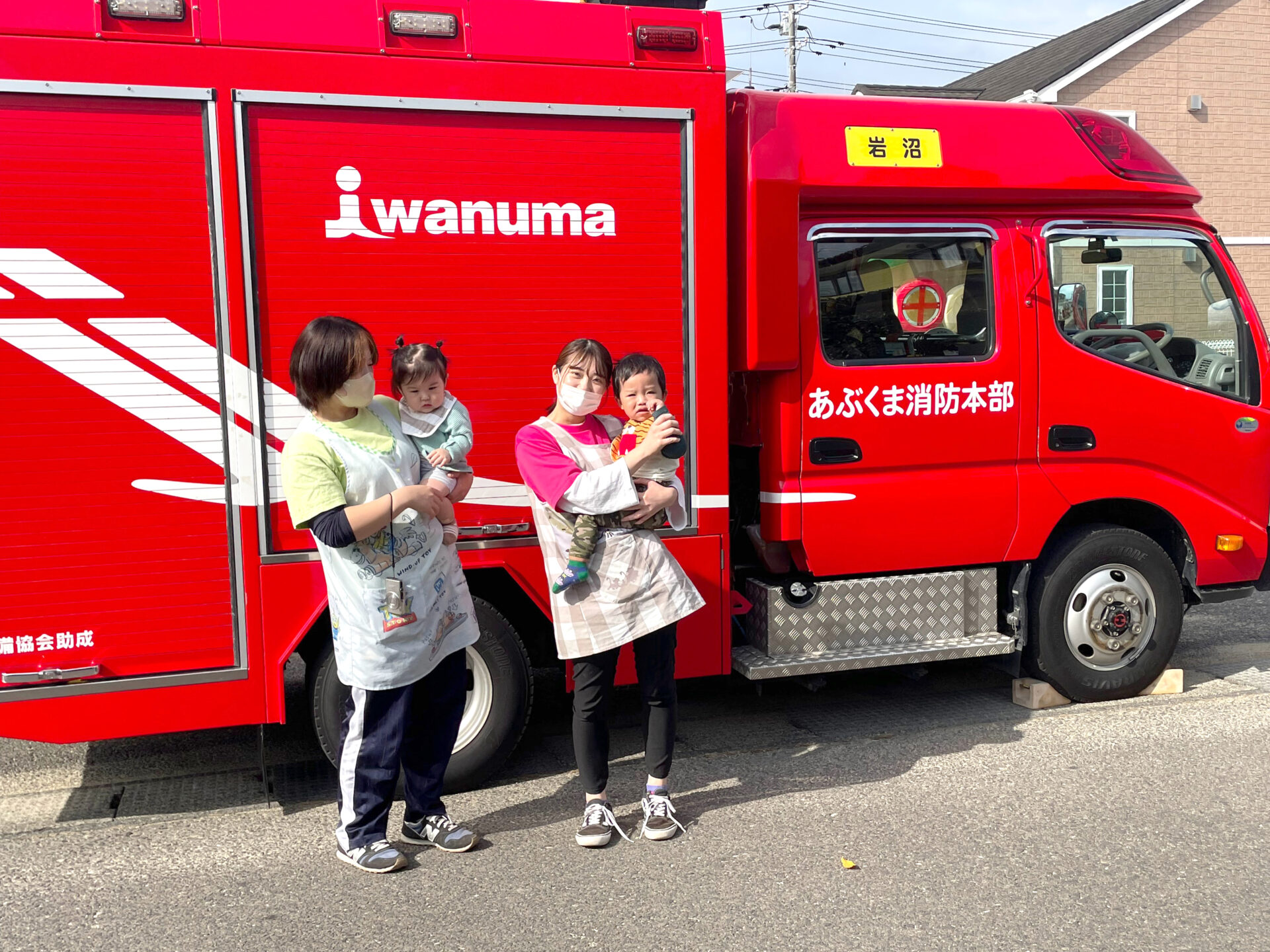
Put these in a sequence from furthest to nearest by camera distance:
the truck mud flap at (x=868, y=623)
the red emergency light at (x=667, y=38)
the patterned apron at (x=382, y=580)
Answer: the truck mud flap at (x=868, y=623)
the red emergency light at (x=667, y=38)
the patterned apron at (x=382, y=580)

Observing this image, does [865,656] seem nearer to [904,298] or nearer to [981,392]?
[981,392]

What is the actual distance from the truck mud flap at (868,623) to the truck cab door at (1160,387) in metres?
0.70

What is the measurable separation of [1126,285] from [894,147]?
1.38m

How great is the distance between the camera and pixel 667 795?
13.0 ft

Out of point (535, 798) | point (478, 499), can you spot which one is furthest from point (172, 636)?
point (535, 798)

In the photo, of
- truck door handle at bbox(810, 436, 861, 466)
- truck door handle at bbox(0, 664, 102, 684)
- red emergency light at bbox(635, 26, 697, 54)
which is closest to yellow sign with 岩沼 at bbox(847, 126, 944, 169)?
red emergency light at bbox(635, 26, 697, 54)

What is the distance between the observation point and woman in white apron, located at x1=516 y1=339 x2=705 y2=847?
365 cm

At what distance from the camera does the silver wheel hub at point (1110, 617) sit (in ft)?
17.1

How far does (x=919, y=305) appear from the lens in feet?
16.0

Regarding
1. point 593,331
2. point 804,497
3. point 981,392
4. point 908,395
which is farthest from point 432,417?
point 981,392

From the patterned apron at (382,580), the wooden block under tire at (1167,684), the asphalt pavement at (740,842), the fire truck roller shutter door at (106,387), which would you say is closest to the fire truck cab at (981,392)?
the wooden block under tire at (1167,684)

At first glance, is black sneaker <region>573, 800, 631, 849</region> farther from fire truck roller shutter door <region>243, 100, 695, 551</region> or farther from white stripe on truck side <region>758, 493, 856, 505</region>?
white stripe on truck side <region>758, 493, 856, 505</region>

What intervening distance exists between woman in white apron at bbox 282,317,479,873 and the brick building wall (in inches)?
715

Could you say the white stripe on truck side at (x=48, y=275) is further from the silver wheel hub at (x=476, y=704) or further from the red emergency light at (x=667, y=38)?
the red emergency light at (x=667, y=38)
